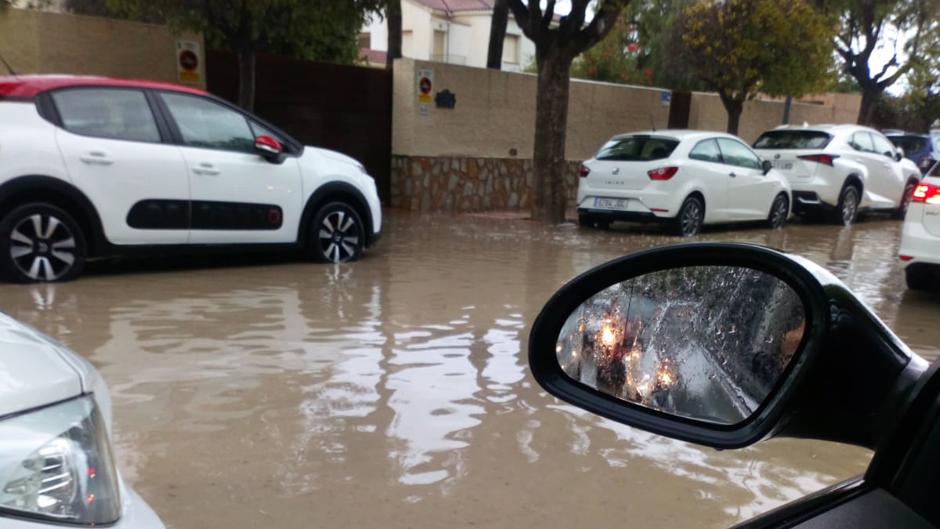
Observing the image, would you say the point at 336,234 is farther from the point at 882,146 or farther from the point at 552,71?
the point at 882,146

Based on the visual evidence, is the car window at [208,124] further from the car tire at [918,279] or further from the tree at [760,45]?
the tree at [760,45]

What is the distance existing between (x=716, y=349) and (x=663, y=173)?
10087 millimetres

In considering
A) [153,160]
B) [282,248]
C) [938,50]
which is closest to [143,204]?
[153,160]

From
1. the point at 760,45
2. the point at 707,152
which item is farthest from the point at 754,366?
the point at 760,45

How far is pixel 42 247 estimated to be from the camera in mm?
6773

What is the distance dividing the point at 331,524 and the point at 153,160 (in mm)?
4779

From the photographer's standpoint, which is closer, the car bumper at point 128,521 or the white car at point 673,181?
the car bumper at point 128,521

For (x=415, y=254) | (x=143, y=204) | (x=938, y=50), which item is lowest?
(x=415, y=254)

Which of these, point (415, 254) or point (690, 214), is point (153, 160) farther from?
point (690, 214)

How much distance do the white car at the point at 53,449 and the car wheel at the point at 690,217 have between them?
10.4 metres

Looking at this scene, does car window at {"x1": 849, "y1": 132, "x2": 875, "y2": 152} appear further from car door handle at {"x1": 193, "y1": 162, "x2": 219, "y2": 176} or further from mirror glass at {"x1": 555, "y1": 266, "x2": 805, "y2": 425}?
mirror glass at {"x1": 555, "y1": 266, "x2": 805, "y2": 425}

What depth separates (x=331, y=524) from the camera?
3229mm

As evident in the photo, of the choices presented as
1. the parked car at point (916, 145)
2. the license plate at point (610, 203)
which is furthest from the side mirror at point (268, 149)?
the parked car at point (916, 145)

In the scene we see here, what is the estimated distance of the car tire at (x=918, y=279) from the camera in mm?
8268
